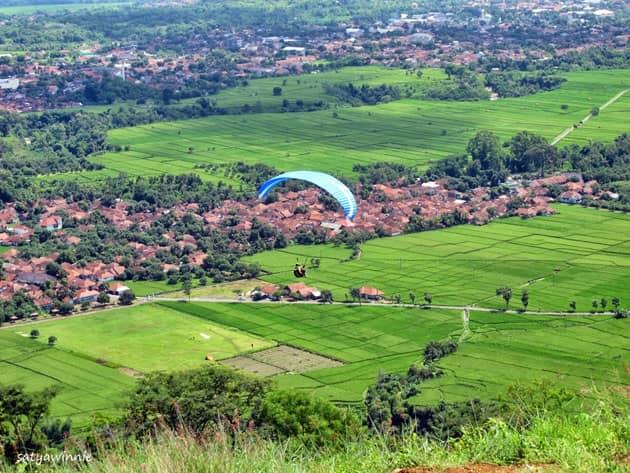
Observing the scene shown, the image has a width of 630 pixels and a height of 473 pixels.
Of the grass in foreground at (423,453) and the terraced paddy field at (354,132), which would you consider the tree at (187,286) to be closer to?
the terraced paddy field at (354,132)

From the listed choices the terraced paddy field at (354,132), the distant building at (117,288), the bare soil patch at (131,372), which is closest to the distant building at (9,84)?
the terraced paddy field at (354,132)

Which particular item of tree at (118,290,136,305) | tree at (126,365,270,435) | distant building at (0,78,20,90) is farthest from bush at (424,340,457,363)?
distant building at (0,78,20,90)

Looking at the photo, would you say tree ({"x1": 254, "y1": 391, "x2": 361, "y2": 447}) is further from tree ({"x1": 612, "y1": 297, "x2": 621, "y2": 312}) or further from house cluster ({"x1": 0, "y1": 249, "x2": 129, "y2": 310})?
house cluster ({"x1": 0, "y1": 249, "x2": 129, "y2": 310})

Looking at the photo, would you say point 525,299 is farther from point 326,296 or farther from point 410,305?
point 326,296

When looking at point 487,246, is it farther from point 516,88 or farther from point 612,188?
point 516,88

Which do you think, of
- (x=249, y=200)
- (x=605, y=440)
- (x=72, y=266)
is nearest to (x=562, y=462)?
(x=605, y=440)

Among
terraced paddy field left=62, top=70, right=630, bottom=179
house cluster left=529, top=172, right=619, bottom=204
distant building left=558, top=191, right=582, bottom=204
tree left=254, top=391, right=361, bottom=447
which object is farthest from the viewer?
terraced paddy field left=62, top=70, right=630, bottom=179
